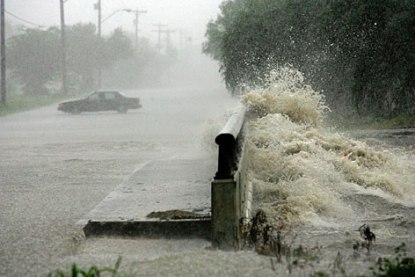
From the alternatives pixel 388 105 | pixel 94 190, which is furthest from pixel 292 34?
pixel 94 190

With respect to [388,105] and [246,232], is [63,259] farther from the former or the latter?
[388,105]

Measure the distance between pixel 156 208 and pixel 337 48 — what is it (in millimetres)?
15509

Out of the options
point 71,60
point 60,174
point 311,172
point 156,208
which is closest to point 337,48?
point 60,174

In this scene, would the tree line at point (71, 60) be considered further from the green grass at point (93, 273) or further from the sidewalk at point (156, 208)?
the green grass at point (93, 273)

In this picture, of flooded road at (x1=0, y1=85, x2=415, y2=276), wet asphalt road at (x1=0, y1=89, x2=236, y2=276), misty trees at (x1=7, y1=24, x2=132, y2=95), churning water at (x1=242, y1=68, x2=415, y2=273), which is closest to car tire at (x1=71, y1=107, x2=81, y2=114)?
wet asphalt road at (x1=0, y1=89, x2=236, y2=276)

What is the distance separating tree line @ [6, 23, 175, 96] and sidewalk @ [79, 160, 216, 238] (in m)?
56.6

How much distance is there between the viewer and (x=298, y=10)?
924 inches

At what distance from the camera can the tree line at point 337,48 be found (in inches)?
773

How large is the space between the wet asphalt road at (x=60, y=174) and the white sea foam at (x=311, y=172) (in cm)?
176

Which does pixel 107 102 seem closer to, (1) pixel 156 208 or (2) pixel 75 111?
(2) pixel 75 111

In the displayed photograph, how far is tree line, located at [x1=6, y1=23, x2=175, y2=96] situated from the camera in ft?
221

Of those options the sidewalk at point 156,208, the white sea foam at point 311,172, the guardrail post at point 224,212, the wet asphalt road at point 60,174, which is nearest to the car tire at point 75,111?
the wet asphalt road at point 60,174

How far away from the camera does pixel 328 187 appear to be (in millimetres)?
8766

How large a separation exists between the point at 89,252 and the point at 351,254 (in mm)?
2192
